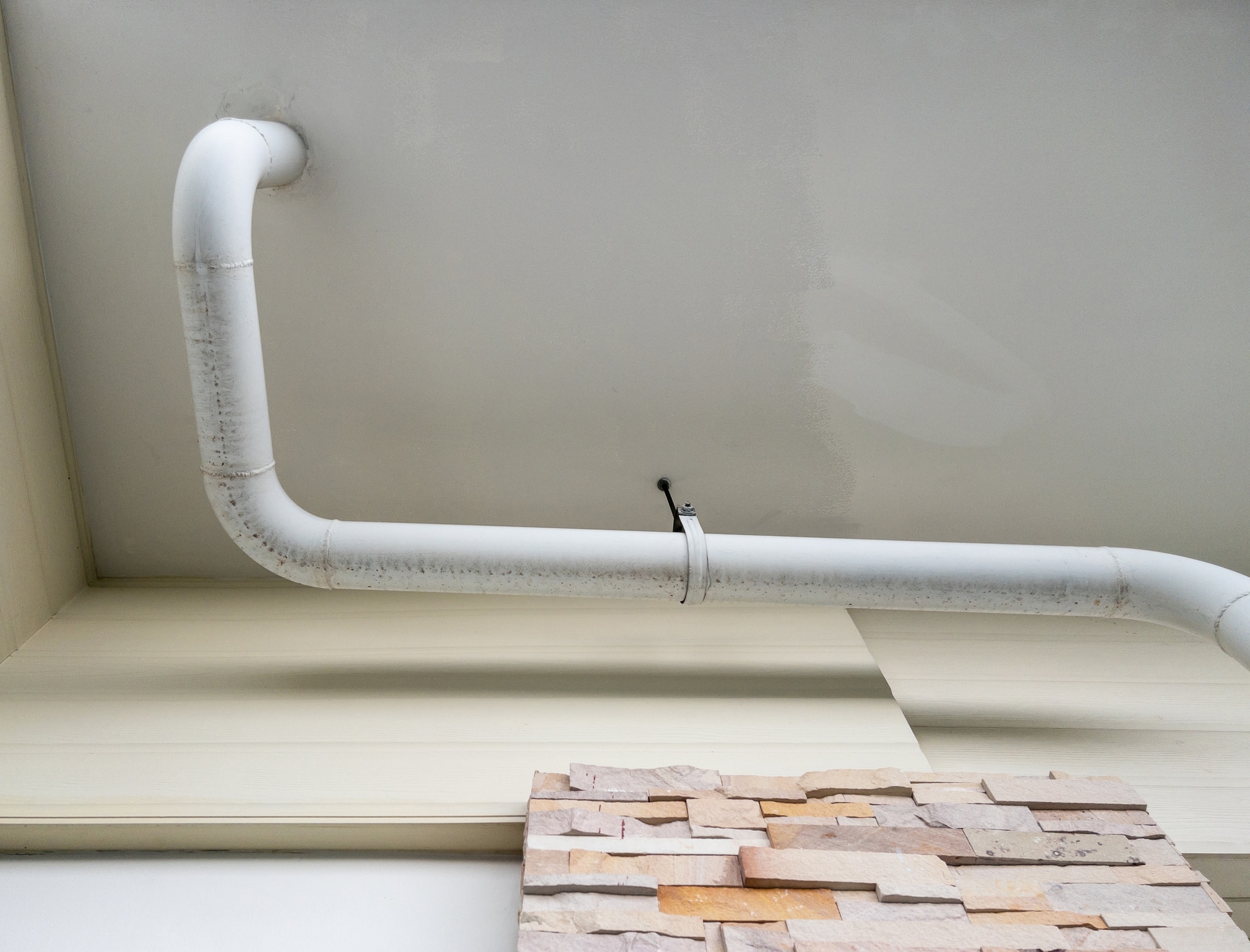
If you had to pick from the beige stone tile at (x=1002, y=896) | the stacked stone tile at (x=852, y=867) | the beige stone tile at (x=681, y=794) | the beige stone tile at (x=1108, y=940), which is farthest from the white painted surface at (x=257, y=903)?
the beige stone tile at (x=1108, y=940)

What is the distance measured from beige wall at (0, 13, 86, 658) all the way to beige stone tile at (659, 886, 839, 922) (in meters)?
1.66

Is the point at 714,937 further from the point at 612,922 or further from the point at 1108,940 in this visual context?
the point at 1108,940

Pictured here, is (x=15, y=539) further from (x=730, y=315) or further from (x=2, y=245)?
(x=730, y=315)

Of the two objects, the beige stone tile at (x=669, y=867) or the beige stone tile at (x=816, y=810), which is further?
the beige stone tile at (x=816, y=810)

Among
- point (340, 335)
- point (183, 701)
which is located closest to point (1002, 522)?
point (340, 335)

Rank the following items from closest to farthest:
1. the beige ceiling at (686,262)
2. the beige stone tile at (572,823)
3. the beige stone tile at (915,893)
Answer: the beige stone tile at (915,893), the beige stone tile at (572,823), the beige ceiling at (686,262)

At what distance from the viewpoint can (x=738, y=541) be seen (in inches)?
75.9

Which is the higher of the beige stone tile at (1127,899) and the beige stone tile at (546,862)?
the beige stone tile at (546,862)

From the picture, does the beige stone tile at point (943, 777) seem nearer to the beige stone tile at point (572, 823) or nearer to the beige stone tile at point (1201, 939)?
the beige stone tile at point (1201, 939)

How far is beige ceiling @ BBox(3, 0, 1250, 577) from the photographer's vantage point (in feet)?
6.64

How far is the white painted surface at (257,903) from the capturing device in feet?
4.55

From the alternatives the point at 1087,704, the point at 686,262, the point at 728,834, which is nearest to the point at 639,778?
the point at 728,834

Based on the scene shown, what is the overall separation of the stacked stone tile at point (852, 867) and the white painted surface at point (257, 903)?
0.15 m

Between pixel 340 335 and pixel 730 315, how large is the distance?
0.97m
